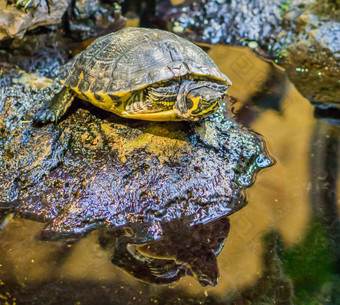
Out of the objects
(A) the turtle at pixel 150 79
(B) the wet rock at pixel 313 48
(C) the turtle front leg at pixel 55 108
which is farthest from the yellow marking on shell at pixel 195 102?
(B) the wet rock at pixel 313 48

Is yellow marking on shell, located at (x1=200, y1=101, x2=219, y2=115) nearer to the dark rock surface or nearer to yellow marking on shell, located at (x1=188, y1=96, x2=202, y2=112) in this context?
yellow marking on shell, located at (x1=188, y1=96, x2=202, y2=112)

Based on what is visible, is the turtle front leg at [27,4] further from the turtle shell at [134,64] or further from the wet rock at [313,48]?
the wet rock at [313,48]

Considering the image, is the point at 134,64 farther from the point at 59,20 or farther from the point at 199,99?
the point at 59,20

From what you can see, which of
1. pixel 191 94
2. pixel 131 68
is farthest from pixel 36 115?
pixel 191 94

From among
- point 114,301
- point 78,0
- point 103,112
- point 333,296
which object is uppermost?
point 78,0

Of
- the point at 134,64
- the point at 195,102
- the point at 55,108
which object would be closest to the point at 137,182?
the point at 195,102

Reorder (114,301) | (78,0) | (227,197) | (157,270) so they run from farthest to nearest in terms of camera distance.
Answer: (78,0) → (227,197) → (157,270) → (114,301)

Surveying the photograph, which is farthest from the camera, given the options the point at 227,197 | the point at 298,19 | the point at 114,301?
the point at 298,19

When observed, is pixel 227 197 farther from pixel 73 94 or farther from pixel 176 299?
pixel 73 94
